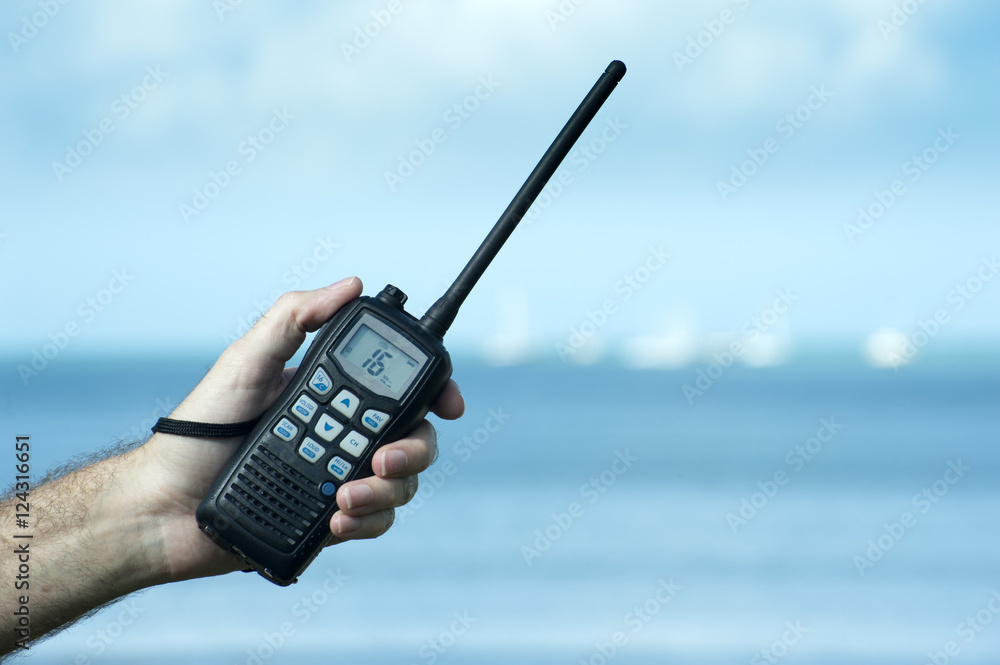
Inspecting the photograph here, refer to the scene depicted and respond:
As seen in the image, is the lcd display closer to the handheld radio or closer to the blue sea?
the handheld radio

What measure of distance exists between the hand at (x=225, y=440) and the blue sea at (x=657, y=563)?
281 cm

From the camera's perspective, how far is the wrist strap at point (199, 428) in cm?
164

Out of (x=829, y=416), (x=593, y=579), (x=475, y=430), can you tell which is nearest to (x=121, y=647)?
(x=593, y=579)

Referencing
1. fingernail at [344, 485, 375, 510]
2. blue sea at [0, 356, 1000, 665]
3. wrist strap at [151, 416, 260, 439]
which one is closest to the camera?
fingernail at [344, 485, 375, 510]

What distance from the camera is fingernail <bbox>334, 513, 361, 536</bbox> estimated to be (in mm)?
1551

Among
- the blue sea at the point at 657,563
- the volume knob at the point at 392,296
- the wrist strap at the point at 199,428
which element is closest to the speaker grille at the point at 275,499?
the wrist strap at the point at 199,428

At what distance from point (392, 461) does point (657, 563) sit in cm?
505

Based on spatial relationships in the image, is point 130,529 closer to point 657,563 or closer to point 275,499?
point 275,499

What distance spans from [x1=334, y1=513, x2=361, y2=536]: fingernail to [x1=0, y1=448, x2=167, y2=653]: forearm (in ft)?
1.23

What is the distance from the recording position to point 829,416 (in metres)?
18.8

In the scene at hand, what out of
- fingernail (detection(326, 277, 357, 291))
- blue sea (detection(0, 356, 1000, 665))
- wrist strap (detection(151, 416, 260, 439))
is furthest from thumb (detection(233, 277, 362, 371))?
blue sea (detection(0, 356, 1000, 665))

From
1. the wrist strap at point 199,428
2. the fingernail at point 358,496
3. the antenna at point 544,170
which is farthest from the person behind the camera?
the wrist strap at point 199,428

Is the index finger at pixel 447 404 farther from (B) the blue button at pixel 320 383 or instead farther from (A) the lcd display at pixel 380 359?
(B) the blue button at pixel 320 383

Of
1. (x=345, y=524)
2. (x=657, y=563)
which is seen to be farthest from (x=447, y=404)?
(x=657, y=563)
